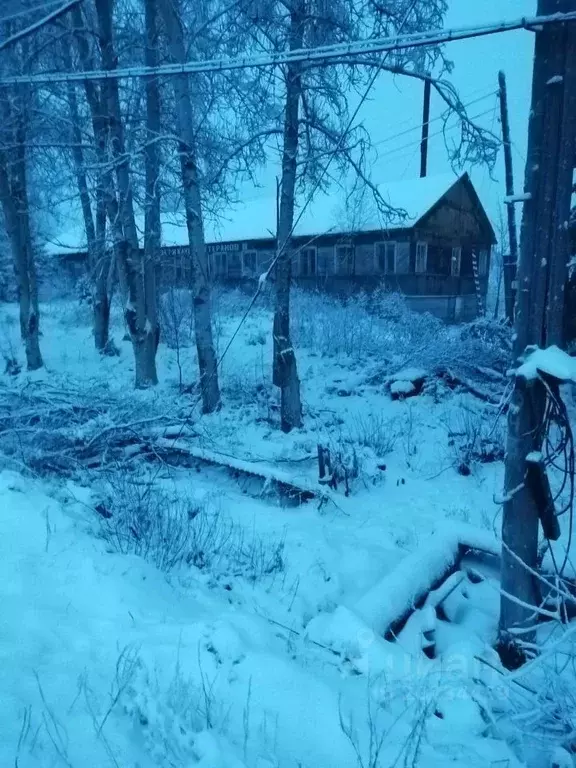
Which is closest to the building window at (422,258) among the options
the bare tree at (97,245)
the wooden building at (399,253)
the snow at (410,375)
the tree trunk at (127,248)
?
the wooden building at (399,253)

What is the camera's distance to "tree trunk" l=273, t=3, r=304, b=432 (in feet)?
25.6

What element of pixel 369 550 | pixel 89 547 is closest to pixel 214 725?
pixel 89 547

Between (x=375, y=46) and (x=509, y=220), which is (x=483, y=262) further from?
(x=375, y=46)

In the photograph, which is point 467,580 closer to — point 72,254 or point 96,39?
point 96,39

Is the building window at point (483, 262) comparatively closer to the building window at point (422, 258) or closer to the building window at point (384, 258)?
the building window at point (422, 258)

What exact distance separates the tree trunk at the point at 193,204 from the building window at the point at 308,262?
16757 millimetres

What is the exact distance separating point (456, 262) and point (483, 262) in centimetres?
A: 297

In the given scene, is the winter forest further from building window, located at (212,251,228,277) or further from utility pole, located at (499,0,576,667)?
building window, located at (212,251,228,277)

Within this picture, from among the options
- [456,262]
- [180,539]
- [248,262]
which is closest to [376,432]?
[180,539]

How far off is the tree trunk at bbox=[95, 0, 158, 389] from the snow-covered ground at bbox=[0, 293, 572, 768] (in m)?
4.13

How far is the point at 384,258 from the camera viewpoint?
23.6 metres

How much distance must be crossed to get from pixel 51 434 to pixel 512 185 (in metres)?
15.1

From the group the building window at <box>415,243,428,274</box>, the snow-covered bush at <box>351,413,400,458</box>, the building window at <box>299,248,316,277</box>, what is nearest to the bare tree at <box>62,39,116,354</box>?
the snow-covered bush at <box>351,413,400,458</box>

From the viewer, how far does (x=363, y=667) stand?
3.02 m
